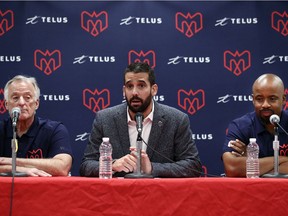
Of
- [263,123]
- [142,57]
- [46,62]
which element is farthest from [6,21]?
[263,123]

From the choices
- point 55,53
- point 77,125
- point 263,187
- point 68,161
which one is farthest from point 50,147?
point 263,187

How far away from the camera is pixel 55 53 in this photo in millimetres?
4844

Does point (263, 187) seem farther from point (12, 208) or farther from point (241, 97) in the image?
point (241, 97)

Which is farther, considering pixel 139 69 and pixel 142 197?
pixel 139 69

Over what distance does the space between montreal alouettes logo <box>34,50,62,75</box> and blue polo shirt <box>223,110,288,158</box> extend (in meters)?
1.74

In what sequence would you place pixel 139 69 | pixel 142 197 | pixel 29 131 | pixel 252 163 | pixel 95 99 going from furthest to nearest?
pixel 95 99, pixel 29 131, pixel 139 69, pixel 252 163, pixel 142 197

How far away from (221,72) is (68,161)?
185cm

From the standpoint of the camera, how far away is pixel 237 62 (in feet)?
16.0

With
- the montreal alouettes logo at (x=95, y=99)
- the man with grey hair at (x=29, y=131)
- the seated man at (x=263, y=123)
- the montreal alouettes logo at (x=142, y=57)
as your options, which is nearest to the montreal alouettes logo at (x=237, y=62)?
the montreal alouettes logo at (x=142, y=57)

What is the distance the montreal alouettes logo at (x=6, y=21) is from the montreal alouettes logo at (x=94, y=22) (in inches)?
25.5

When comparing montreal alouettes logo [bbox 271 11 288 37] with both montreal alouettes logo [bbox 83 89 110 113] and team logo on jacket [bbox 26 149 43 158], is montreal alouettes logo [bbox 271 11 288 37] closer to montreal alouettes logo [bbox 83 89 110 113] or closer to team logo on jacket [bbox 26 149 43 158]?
montreal alouettes logo [bbox 83 89 110 113]

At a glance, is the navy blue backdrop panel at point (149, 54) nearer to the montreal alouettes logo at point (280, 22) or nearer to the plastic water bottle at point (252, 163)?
the montreal alouettes logo at point (280, 22)

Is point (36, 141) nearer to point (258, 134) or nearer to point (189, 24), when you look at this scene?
point (258, 134)

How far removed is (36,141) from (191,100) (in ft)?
5.17
